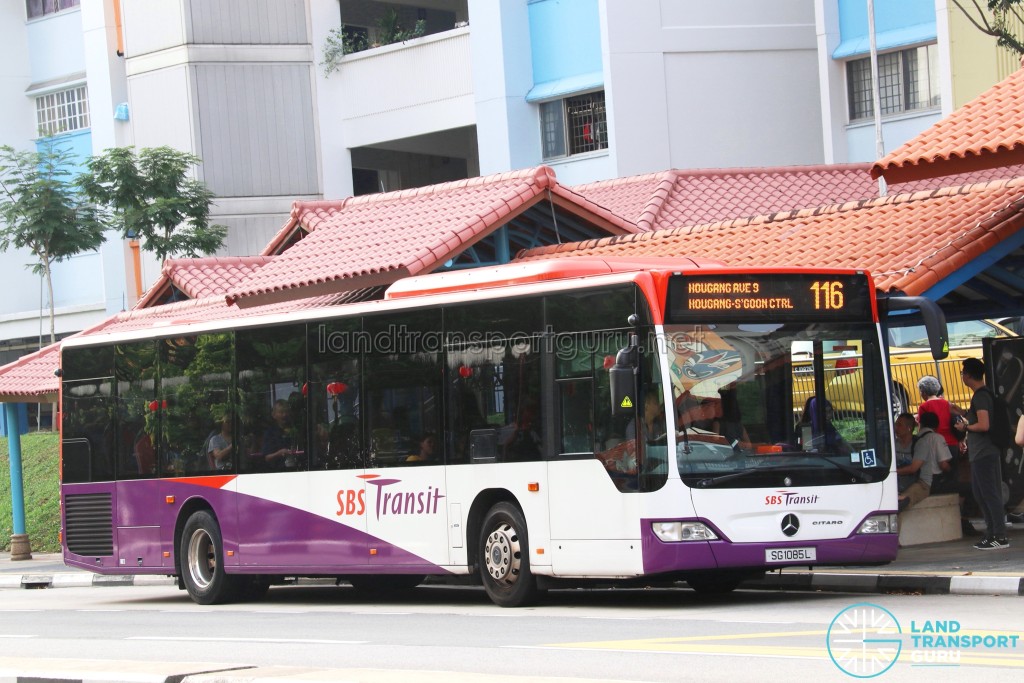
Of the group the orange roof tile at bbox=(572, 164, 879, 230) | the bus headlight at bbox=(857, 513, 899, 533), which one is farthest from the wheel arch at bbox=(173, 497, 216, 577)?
the orange roof tile at bbox=(572, 164, 879, 230)

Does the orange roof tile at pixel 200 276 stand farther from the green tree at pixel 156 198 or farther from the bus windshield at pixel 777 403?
the bus windshield at pixel 777 403

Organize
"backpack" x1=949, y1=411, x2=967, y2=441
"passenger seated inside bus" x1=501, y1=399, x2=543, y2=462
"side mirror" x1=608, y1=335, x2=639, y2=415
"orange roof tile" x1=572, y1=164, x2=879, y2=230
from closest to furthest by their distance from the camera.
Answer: "side mirror" x1=608, y1=335, x2=639, y2=415, "passenger seated inside bus" x1=501, y1=399, x2=543, y2=462, "backpack" x1=949, y1=411, x2=967, y2=441, "orange roof tile" x1=572, y1=164, x2=879, y2=230

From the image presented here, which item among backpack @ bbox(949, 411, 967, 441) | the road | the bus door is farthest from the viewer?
backpack @ bbox(949, 411, 967, 441)

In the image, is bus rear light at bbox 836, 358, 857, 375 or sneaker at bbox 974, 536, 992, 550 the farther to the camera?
sneaker at bbox 974, 536, 992, 550

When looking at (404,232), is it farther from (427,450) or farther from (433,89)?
(433,89)

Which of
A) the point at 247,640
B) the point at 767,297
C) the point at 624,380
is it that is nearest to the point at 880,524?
the point at 767,297

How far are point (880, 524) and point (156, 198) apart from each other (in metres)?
28.1

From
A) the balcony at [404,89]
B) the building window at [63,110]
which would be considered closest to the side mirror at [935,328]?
the balcony at [404,89]

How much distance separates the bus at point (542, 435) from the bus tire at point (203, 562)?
0.12ft

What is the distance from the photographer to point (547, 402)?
14453 millimetres

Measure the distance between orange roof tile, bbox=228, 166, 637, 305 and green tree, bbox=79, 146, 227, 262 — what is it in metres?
13.4

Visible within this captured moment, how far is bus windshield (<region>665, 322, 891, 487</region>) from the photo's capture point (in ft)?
44.4

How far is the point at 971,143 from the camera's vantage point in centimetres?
1549

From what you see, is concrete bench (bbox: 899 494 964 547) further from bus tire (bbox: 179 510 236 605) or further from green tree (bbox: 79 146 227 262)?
green tree (bbox: 79 146 227 262)
